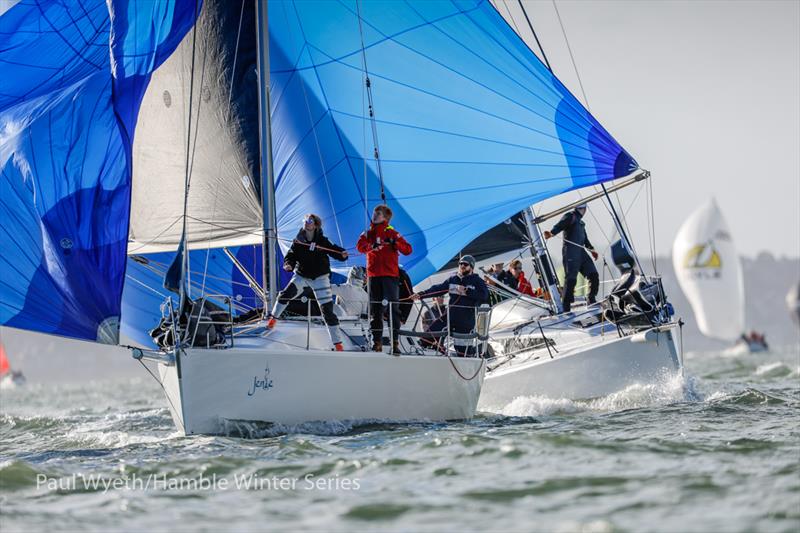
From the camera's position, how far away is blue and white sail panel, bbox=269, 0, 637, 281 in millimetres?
11703

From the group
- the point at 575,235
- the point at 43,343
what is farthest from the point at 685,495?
the point at 43,343

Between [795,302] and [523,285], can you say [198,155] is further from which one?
[795,302]

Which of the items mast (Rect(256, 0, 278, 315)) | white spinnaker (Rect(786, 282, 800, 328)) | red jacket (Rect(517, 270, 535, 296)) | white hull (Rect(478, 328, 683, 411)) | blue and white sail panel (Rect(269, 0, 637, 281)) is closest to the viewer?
white spinnaker (Rect(786, 282, 800, 328))

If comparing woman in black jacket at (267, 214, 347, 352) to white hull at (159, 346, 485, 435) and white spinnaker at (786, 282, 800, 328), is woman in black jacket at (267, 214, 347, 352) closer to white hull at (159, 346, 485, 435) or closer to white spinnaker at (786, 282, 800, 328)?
white hull at (159, 346, 485, 435)

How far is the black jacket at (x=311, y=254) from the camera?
9.07 metres

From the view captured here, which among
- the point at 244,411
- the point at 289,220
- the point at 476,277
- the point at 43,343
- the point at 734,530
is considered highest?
the point at 43,343

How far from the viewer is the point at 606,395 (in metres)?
11.1

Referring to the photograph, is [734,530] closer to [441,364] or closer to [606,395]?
[441,364]

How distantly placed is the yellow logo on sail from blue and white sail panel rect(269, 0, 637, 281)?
70.3 feet

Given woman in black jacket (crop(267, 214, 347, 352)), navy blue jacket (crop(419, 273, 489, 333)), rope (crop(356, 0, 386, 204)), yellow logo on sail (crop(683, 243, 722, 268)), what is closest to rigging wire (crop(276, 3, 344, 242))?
rope (crop(356, 0, 386, 204))

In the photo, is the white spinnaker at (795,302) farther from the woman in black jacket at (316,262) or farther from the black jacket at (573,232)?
the black jacket at (573,232)

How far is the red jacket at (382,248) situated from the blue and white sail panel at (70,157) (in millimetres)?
1913

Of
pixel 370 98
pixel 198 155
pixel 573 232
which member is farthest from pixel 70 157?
pixel 573 232

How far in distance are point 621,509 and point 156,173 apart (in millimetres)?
6808
